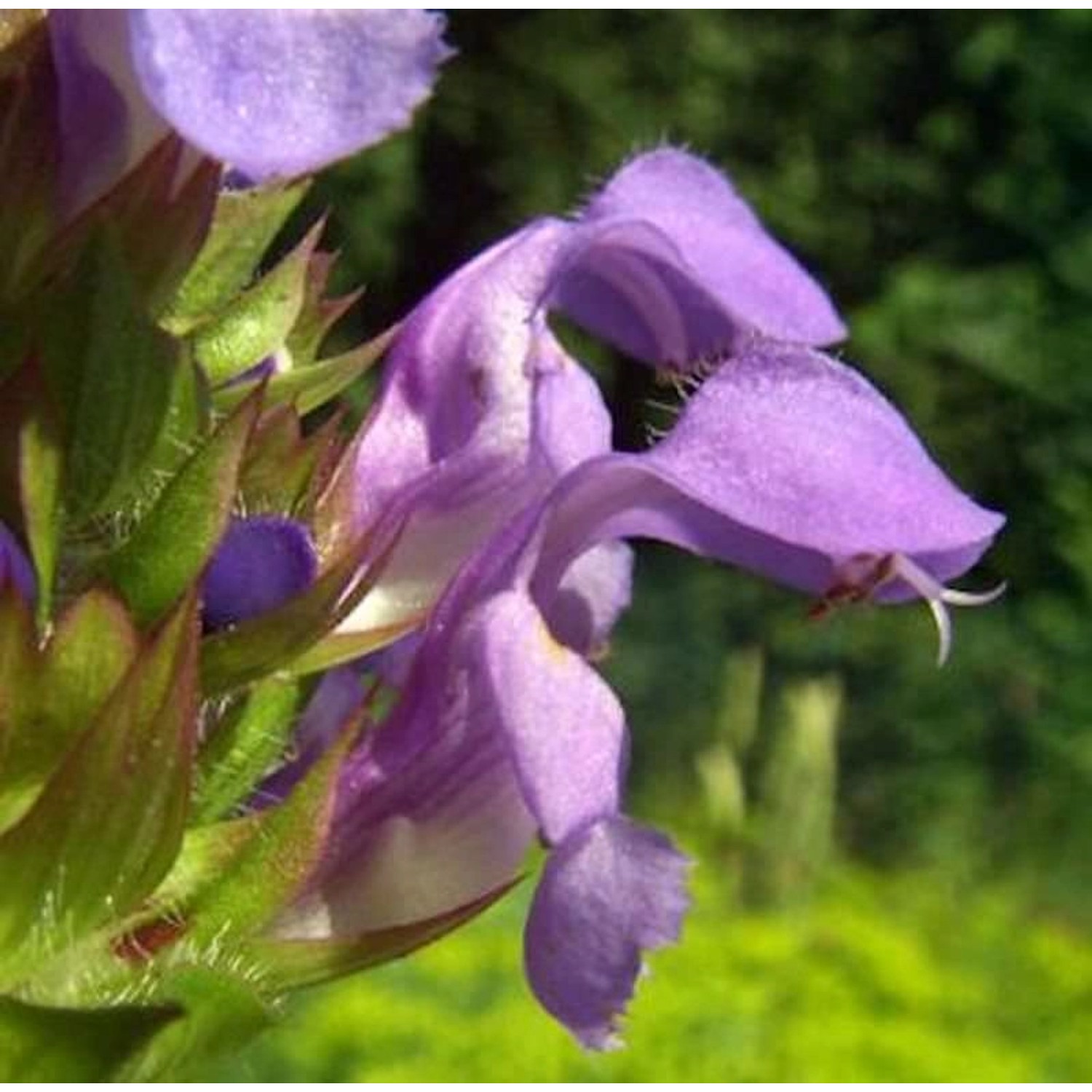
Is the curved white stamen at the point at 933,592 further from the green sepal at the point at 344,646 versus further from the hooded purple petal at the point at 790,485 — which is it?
the green sepal at the point at 344,646

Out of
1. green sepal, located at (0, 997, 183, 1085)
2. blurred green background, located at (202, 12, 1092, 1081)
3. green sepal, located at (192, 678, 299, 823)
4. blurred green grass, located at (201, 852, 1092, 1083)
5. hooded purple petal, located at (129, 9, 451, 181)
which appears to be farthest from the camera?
blurred green background, located at (202, 12, 1092, 1081)

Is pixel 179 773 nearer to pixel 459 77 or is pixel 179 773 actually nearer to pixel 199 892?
pixel 199 892

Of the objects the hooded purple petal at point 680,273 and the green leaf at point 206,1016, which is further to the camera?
the hooded purple petal at point 680,273

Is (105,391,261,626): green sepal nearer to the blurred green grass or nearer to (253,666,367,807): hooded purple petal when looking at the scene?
(253,666,367,807): hooded purple petal

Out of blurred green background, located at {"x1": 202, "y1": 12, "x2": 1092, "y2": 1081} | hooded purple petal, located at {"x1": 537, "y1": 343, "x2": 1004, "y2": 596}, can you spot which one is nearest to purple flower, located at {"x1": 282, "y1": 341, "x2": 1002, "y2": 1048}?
hooded purple petal, located at {"x1": 537, "y1": 343, "x2": 1004, "y2": 596}

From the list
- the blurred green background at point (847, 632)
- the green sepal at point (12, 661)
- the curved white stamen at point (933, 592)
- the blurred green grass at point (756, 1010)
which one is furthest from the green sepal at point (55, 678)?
the blurred green background at point (847, 632)
